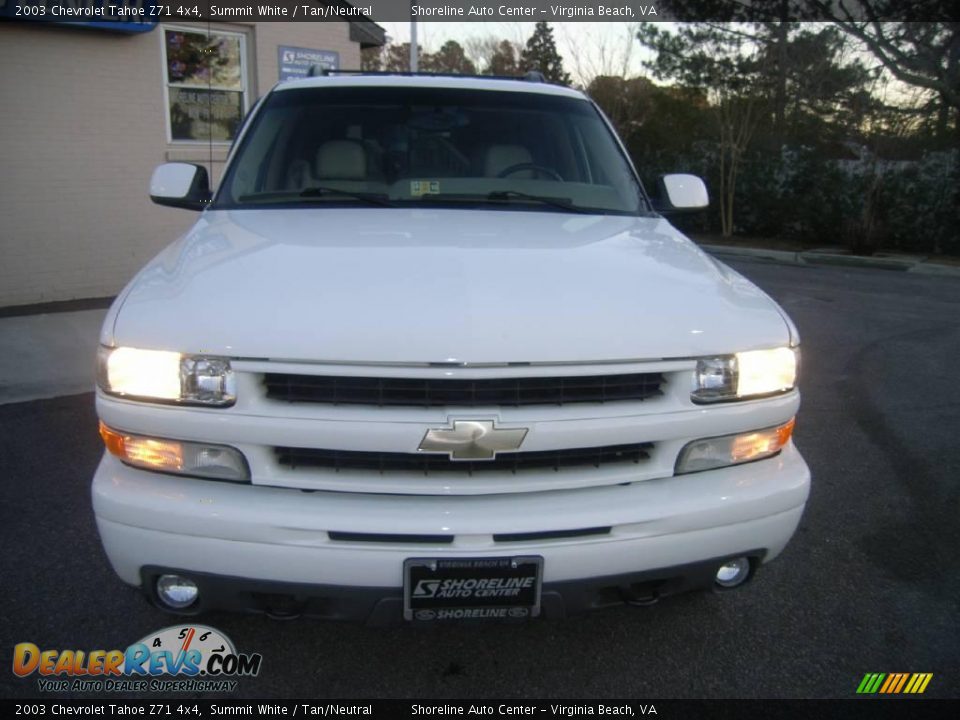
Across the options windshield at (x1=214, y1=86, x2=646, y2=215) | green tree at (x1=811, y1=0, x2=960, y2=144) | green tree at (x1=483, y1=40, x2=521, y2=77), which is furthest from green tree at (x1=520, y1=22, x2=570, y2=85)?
windshield at (x1=214, y1=86, x2=646, y2=215)

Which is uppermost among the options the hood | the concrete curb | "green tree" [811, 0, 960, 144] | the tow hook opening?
"green tree" [811, 0, 960, 144]

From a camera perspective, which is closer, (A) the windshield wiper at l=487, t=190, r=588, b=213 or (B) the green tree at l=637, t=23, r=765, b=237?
(A) the windshield wiper at l=487, t=190, r=588, b=213

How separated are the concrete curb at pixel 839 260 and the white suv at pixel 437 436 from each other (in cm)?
1142

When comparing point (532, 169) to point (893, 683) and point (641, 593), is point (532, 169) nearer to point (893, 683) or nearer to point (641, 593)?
point (641, 593)

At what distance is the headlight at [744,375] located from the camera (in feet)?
7.33

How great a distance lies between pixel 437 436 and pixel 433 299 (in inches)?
15.2

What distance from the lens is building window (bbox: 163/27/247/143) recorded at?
352 inches

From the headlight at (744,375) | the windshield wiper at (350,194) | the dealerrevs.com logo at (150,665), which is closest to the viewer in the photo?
the headlight at (744,375)

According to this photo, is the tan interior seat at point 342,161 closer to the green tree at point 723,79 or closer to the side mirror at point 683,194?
the side mirror at point 683,194

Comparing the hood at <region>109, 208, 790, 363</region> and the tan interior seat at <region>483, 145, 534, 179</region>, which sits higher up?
the tan interior seat at <region>483, 145, 534, 179</region>

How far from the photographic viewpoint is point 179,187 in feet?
11.8

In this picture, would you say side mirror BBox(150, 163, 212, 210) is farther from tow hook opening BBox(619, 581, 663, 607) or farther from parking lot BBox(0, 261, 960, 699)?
tow hook opening BBox(619, 581, 663, 607)

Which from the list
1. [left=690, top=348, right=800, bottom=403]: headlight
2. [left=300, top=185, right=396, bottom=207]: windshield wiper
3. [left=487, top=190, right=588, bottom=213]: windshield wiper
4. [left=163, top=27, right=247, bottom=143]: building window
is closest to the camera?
[left=690, top=348, right=800, bottom=403]: headlight

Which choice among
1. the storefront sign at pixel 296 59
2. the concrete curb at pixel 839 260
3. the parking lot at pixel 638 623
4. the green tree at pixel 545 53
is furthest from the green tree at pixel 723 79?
the green tree at pixel 545 53
